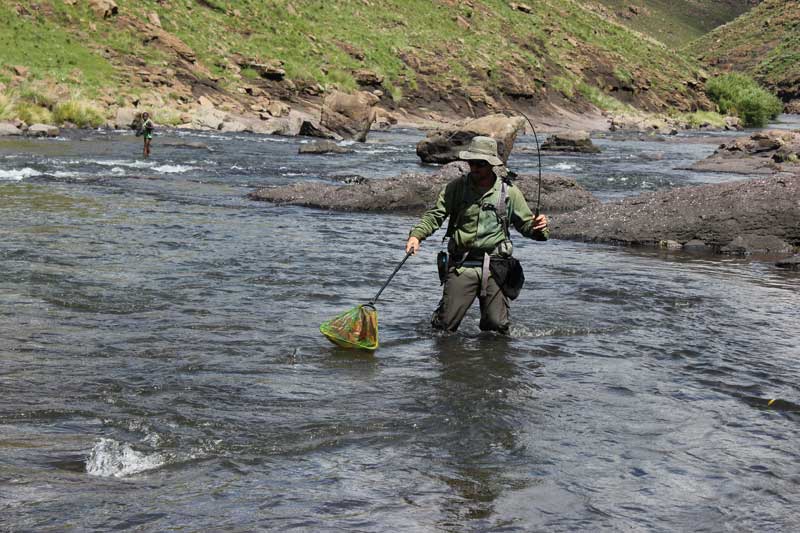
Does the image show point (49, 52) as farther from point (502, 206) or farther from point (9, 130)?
point (502, 206)

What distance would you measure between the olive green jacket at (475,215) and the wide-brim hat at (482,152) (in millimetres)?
340

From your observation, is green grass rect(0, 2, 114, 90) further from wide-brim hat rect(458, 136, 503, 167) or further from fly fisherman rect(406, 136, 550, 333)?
wide-brim hat rect(458, 136, 503, 167)

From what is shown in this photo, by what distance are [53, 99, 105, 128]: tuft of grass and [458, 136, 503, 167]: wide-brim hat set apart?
34695mm

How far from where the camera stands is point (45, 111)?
3897 cm

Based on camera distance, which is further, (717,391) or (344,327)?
(344,327)

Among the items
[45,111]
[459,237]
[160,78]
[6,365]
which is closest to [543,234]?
[459,237]

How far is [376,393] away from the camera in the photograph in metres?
6.94

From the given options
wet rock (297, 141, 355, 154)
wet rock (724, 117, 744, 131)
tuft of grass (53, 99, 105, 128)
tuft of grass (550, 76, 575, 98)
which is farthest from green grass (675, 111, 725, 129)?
tuft of grass (53, 99, 105, 128)

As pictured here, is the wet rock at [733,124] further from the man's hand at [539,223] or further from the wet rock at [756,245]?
the man's hand at [539,223]

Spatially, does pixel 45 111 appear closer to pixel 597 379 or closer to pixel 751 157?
pixel 751 157

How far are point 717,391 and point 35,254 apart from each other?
8.43m

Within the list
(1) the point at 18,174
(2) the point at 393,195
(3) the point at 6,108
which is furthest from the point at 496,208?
(3) the point at 6,108

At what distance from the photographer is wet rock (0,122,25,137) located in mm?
34109

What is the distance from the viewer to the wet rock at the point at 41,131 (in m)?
34.7
